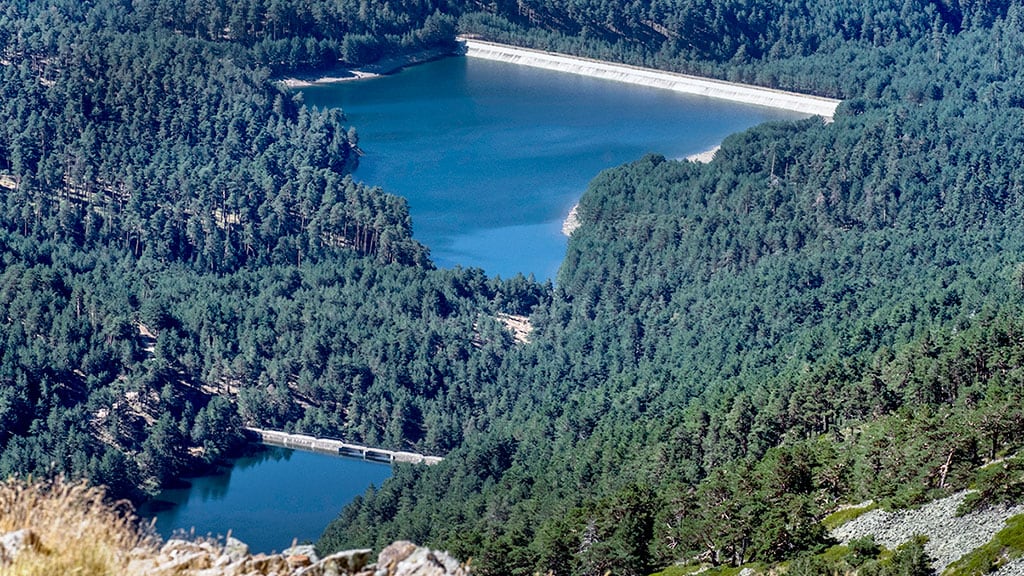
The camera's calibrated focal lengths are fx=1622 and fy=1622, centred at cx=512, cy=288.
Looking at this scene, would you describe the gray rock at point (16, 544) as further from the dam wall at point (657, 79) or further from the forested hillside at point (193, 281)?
the dam wall at point (657, 79)

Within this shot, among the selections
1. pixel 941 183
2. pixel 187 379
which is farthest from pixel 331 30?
pixel 187 379

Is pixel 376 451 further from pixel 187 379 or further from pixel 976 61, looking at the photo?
pixel 976 61

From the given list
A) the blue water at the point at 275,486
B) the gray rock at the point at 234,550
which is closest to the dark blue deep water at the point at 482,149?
the blue water at the point at 275,486

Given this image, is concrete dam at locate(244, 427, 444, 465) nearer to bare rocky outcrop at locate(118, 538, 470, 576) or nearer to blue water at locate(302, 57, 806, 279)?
blue water at locate(302, 57, 806, 279)

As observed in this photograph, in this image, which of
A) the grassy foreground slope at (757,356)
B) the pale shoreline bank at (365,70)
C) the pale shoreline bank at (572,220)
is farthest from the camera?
the pale shoreline bank at (365,70)

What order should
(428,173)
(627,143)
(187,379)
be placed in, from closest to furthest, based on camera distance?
(187,379) → (428,173) → (627,143)

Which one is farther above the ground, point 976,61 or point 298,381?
point 976,61

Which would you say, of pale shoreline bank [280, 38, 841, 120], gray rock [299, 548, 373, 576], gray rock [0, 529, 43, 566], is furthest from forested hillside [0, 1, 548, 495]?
gray rock [0, 529, 43, 566]
